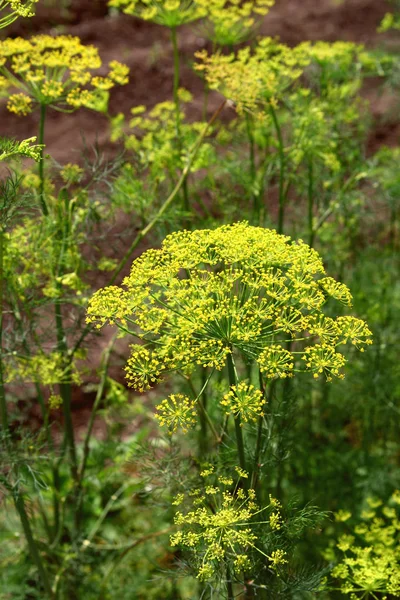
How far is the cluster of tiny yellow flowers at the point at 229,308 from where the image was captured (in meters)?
2.12

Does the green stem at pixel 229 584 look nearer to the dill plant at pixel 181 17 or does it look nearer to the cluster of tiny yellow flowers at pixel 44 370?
the cluster of tiny yellow flowers at pixel 44 370

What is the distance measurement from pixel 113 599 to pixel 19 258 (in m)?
2.13

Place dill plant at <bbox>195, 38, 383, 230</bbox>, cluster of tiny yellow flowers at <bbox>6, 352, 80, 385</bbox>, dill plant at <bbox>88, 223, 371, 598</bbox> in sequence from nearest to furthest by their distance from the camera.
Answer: dill plant at <bbox>88, 223, 371, 598</bbox>, cluster of tiny yellow flowers at <bbox>6, 352, 80, 385</bbox>, dill plant at <bbox>195, 38, 383, 230</bbox>

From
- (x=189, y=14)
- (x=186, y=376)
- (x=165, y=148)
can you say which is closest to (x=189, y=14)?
(x=189, y=14)

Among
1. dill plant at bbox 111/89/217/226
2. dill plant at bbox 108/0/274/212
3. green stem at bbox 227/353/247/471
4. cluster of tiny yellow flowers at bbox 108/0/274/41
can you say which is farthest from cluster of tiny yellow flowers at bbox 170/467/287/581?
cluster of tiny yellow flowers at bbox 108/0/274/41

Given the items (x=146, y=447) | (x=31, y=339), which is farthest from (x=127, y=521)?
(x=146, y=447)

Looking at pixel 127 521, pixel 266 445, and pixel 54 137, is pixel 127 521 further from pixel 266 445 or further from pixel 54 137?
pixel 54 137

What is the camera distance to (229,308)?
2.13 metres

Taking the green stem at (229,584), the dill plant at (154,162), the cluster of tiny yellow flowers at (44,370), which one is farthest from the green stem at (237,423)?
the dill plant at (154,162)

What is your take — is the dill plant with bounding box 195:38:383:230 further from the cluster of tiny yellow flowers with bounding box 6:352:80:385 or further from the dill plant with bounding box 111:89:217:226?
the cluster of tiny yellow flowers with bounding box 6:352:80:385

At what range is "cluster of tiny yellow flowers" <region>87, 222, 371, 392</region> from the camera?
2.12m

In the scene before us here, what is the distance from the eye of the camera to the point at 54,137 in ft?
27.9

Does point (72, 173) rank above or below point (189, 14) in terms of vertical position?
below

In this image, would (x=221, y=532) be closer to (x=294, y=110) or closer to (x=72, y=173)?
(x=72, y=173)
